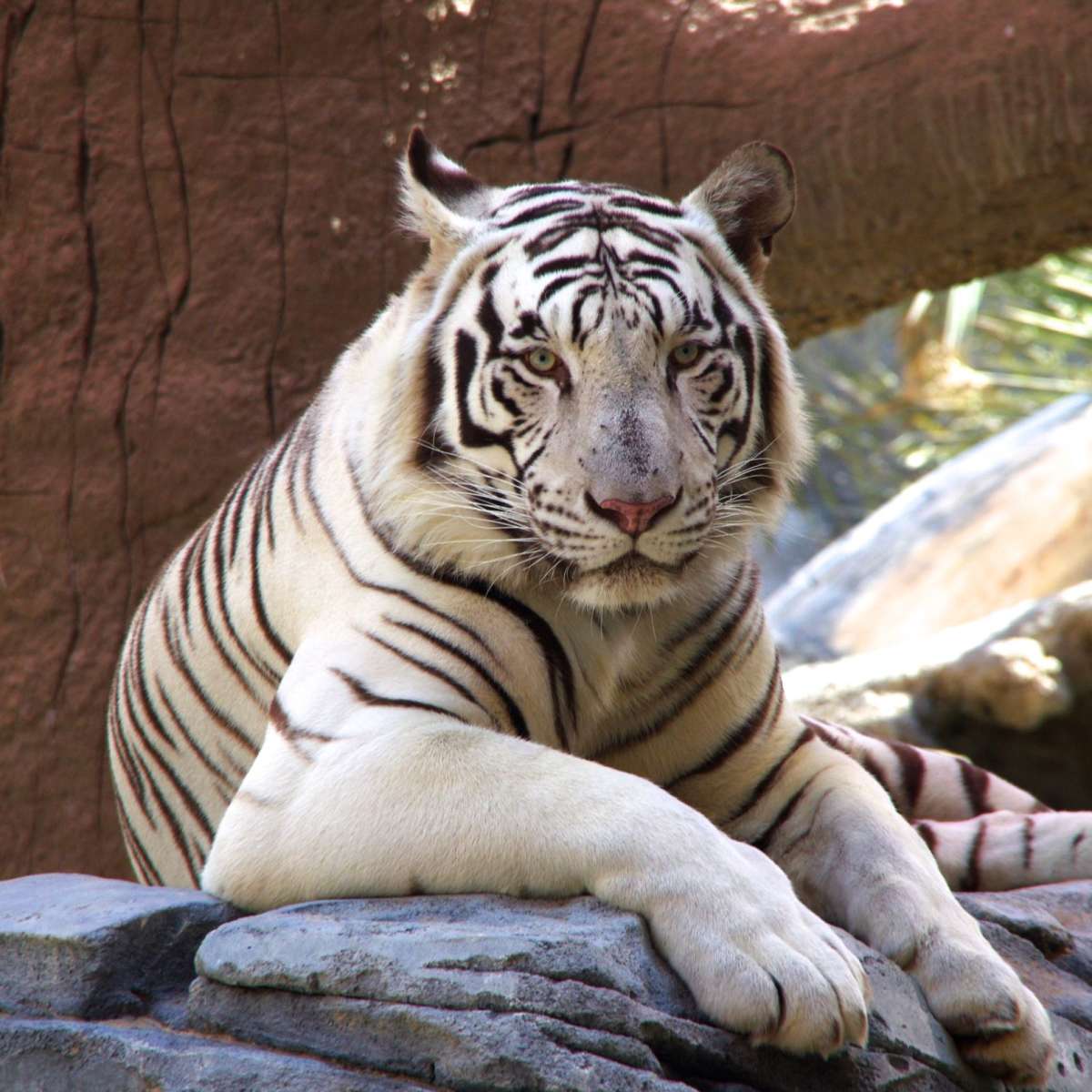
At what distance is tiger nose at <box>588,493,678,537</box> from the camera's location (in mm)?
2070

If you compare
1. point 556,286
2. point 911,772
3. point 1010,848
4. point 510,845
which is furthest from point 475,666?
point 911,772

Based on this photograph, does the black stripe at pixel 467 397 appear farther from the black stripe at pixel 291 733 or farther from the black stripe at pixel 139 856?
the black stripe at pixel 139 856

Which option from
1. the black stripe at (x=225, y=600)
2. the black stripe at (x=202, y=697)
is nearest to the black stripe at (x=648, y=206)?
the black stripe at (x=225, y=600)

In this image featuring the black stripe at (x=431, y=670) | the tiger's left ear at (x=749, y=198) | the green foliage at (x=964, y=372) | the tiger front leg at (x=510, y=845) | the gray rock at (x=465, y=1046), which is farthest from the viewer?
the green foliage at (x=964, y=372)

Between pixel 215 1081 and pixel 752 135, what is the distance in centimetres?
284

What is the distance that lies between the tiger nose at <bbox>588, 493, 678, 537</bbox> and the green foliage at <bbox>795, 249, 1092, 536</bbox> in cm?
869

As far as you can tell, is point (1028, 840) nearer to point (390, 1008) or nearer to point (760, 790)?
point (760, 790)

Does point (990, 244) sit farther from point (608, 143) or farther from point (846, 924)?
point (846, 924)

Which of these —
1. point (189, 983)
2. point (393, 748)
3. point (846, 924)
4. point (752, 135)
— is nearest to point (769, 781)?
point (846, 924)

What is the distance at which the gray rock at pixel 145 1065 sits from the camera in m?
1.61

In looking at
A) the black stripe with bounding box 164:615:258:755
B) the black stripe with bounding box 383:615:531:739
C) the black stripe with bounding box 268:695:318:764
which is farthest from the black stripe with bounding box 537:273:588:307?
the black stripe with bounding box 164:615:258:755

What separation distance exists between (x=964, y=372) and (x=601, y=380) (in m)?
11.6

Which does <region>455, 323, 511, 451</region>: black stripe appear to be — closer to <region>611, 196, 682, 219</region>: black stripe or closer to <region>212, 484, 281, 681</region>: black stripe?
<region>611, 196, 682, 219</region>: black stripe

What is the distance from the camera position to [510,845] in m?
1.88
